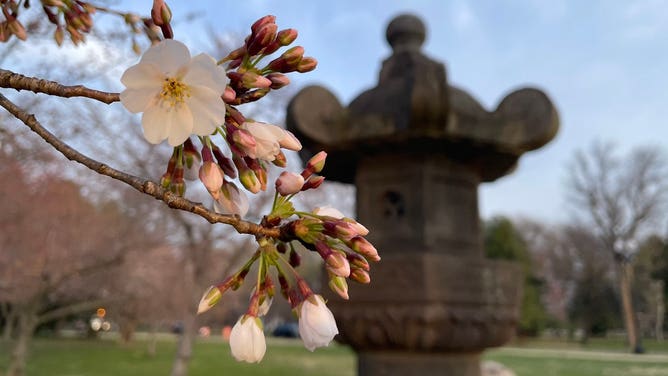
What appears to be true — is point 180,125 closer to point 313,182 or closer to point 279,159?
point 279,159

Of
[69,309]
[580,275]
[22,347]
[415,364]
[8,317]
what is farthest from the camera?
[580,275]

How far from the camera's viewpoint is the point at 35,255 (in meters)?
11.3

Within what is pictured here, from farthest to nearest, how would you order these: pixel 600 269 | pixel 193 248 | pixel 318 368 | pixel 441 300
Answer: pixel 600 269
pixel 318 368
pixel 193 248
pixel 441 300

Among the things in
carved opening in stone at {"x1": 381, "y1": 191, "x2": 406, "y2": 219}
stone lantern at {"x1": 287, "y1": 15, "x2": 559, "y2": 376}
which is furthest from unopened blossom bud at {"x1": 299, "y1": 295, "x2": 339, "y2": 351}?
carved opening in stone at {"x1": 381, "y1": 191, "x2": 406, "y2": 219}

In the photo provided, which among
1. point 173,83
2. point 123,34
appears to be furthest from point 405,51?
point 173,83

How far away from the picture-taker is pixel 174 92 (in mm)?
861

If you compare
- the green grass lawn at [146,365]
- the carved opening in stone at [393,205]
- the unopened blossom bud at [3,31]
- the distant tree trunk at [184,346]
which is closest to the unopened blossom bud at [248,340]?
the unopened blossom bud at [3,31]

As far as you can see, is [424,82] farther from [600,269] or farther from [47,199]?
[600,269]

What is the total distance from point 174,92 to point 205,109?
0.06 meters

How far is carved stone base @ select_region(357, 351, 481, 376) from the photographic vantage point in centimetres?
431

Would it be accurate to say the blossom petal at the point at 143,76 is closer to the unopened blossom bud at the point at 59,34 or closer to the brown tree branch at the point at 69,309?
the unopened blossom bud at the point at 59,34

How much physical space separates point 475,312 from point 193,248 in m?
9.25

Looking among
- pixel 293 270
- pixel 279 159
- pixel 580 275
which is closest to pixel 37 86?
pixel 279 159

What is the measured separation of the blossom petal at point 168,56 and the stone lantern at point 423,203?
3.49 m
